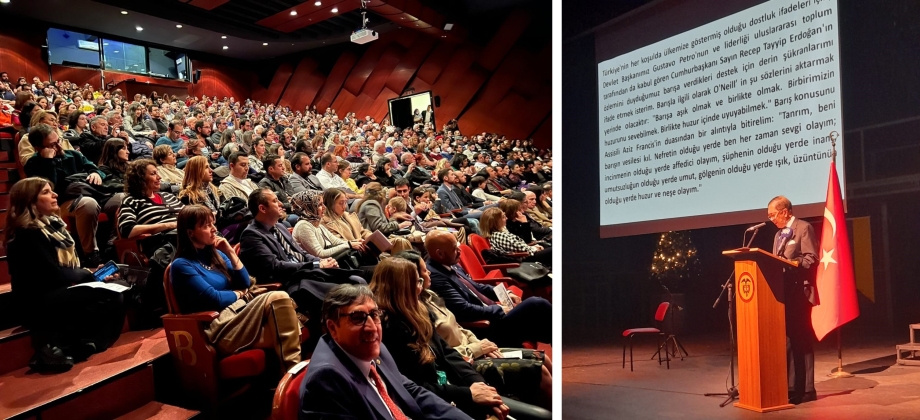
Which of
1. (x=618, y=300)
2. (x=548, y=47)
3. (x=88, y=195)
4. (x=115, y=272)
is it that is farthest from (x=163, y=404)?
(x=548, y=47)

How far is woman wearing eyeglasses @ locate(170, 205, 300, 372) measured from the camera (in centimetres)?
180

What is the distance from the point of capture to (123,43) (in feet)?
25.3

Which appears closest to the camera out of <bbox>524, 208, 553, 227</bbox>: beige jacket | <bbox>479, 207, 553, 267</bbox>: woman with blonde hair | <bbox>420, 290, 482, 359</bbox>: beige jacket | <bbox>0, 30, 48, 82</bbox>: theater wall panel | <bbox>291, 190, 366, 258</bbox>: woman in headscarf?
<bbox>420, 290, 482, 359</bbox>: beige jacket

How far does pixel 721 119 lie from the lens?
1.80 meters

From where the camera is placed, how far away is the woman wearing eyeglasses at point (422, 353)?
5.49ft

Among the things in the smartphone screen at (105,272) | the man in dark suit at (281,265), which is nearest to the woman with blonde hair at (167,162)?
the man in dark suit at (281,265)

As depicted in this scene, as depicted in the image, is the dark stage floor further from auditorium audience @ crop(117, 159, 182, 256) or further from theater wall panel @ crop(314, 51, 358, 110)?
theater wall panel @ crop(314, 51, 358, 110)

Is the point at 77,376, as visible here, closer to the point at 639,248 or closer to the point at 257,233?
the point at 257,233

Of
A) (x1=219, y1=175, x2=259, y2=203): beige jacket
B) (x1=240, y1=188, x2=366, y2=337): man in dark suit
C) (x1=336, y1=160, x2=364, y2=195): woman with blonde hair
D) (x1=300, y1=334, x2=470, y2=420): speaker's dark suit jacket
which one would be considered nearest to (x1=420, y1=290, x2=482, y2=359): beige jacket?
(x1=240, y1=188, x2=366, y2=337): man in dark suit

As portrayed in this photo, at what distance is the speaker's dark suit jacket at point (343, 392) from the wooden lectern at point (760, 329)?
864 mm

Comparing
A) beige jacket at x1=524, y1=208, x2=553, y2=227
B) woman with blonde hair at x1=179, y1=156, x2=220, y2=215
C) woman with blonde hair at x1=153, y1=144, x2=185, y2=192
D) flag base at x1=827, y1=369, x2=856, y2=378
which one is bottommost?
flag base at x1=827, y1=369, x2=856, y2=378

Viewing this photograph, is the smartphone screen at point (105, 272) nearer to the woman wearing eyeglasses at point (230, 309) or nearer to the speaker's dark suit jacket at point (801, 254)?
the woman wearing eyeglasses at point (230, 309)

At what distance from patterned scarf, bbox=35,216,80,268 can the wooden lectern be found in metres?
2.17

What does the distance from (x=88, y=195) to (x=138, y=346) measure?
1034 millimetres
